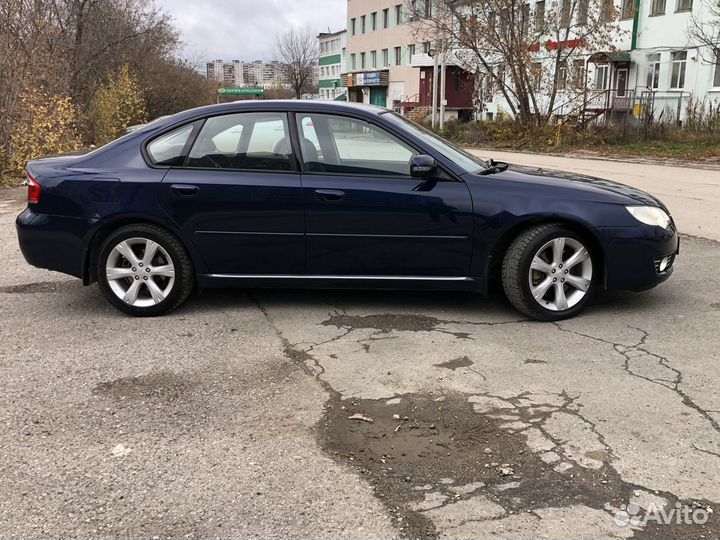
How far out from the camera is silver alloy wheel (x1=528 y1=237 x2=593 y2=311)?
193 inches

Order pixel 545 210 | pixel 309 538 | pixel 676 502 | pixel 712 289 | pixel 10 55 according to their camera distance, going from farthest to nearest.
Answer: pixel 10 55 < pixel 712 289 < pixel 545 210 < pixel 676 502 < pixel 309 538

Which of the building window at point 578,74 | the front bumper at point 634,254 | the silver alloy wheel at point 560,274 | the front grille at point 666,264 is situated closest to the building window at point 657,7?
the building window at point 578,74

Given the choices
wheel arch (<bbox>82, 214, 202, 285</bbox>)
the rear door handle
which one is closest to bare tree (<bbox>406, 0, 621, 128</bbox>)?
the rear door handle

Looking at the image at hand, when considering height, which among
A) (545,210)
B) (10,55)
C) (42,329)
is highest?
(10,55)

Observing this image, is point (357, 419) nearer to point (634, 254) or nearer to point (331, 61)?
point (634, 254)

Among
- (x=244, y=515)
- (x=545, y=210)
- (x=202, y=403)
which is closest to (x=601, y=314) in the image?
(x=545, y=210)

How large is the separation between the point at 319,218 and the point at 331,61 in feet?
301

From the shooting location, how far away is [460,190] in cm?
487

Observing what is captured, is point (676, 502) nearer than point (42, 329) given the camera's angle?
Yes

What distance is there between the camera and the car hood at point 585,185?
4961 millimetres

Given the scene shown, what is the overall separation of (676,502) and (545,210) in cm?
250

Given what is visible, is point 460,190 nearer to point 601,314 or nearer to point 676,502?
point 601,314

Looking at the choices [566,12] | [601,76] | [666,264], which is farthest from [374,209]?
[601,76]

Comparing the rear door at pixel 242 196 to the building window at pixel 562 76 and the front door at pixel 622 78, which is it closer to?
the building window at pixel 562 76
